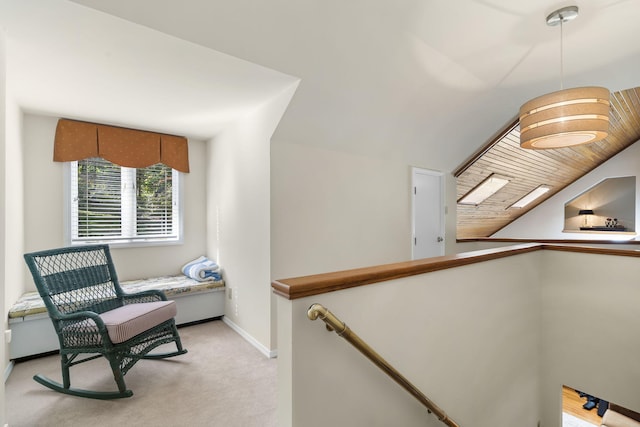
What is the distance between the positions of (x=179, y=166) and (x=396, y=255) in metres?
2.96

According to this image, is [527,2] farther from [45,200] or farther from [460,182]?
[45,200]

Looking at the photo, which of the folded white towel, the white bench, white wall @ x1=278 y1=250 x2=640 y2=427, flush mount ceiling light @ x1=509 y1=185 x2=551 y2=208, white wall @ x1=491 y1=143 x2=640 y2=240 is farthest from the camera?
flush mount ceiling light @ x1=509 y1=185 x2=551 y2=208

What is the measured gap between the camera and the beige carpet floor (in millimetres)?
1949

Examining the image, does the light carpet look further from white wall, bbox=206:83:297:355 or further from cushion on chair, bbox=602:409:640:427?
white wall, bbox=206:83:297:355

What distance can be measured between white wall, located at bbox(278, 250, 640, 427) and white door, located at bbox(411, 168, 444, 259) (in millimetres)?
1405

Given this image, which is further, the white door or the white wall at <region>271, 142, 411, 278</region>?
the white door

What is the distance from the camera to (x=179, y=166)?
3949mm

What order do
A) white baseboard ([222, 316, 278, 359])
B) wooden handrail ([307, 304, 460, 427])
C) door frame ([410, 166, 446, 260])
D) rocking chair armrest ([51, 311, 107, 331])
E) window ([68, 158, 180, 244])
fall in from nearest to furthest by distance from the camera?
wooden handrail ([307, 304, 460, 427])
rocking chair armrest ([51, 311, 107, 331])
white baseboard ([222, 316, 278, 359])
window ([68, 158, 180, 244])
door frame ([410, 166, 446, 260])

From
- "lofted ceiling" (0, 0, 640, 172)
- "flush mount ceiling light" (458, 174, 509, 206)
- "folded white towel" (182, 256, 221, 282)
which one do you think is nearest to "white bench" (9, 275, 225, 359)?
"folded white towel" (182, 256, 221, 282)

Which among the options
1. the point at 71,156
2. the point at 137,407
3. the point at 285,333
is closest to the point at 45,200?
the point at 71,156

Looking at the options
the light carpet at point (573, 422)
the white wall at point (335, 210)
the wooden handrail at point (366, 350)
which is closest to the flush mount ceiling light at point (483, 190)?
the white wall at point (335, 210)

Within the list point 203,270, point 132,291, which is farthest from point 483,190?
point 132,291

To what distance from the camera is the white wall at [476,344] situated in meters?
1.25

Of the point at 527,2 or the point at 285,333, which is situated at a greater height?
the point at 527,2
